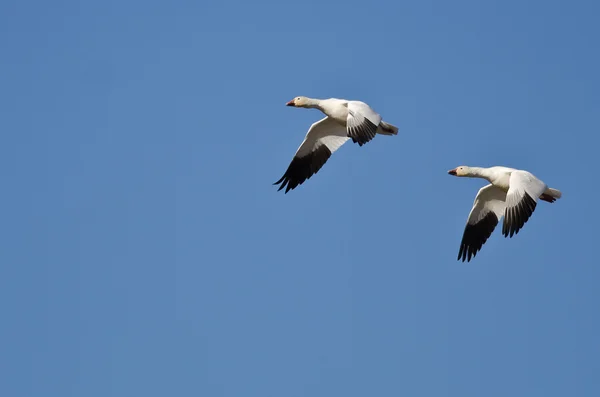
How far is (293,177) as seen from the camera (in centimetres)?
2444

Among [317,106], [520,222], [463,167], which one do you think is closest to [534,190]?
[520,222]

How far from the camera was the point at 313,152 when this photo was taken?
2439 cm

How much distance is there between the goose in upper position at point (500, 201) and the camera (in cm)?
2059

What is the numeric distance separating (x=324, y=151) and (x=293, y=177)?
810 millimetres

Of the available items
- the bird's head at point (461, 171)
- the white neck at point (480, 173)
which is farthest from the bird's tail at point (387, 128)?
the white neck at point (480, 173)

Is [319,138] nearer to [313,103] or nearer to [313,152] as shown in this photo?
[313,152]

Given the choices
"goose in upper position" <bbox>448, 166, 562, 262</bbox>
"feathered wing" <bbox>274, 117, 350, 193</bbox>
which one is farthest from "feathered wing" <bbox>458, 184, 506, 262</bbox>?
"feathered wing" <bbox>274, 117, 350, 193</bbox>

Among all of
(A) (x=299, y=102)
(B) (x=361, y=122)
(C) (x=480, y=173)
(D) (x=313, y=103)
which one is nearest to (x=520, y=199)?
(C) (x=480, y=173)

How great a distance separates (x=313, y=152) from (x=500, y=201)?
3853mm

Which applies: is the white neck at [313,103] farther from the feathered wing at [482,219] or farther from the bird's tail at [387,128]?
the feathered wing at [482,219]

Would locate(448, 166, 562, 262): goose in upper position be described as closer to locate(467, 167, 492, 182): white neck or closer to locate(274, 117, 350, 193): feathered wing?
locate(467, 167, 492, 182): white neck

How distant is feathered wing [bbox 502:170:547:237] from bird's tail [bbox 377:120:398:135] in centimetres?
256

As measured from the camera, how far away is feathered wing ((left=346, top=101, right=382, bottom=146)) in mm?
21469

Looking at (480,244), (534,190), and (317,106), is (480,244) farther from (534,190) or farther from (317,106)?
(317,106)
